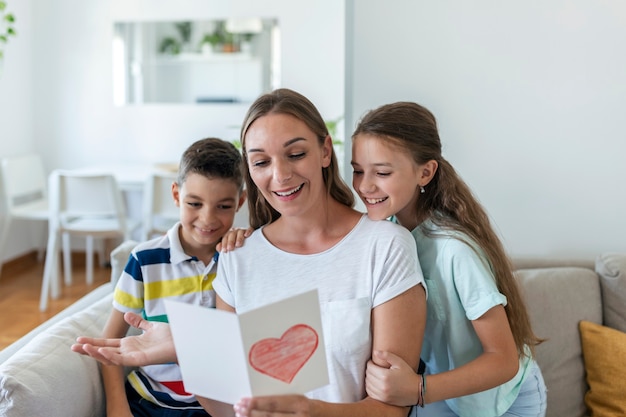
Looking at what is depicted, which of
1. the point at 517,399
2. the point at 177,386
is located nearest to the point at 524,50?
the point at 517,399

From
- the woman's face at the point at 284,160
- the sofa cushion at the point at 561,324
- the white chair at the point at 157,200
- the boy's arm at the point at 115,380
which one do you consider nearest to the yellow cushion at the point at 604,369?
the sofa cushion at the point at 561,324

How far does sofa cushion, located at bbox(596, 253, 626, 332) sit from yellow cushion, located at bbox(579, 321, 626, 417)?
0.07m

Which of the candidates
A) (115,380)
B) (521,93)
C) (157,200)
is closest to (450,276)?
(115,380)

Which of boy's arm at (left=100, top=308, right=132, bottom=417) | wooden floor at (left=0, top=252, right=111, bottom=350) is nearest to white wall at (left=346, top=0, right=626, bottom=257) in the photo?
boy's arm at (left=100, top=308, right=132, bottom=417)

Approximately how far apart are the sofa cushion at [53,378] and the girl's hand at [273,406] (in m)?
0.47

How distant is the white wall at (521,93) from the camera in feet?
6.86

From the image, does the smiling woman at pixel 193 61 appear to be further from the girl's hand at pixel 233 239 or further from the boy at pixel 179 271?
the girl's hand at pixel 233 239

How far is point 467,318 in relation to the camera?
1.48 metres

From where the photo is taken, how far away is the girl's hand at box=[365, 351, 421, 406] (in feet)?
4.23

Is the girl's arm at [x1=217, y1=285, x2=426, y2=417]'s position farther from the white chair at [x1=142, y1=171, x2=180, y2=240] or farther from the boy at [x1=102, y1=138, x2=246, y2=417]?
the white chair at [x1=142, y1=171, x2=180, y2=240]

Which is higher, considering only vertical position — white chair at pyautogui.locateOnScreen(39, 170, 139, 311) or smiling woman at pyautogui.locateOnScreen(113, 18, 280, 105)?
smiling woman at pyautogui.locateOnScreen(113, 18, 280, 105)

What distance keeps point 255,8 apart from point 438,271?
13.2 ft

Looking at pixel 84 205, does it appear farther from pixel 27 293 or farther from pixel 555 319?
pixel 555 319

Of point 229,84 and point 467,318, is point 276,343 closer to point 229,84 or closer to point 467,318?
point 467,318
